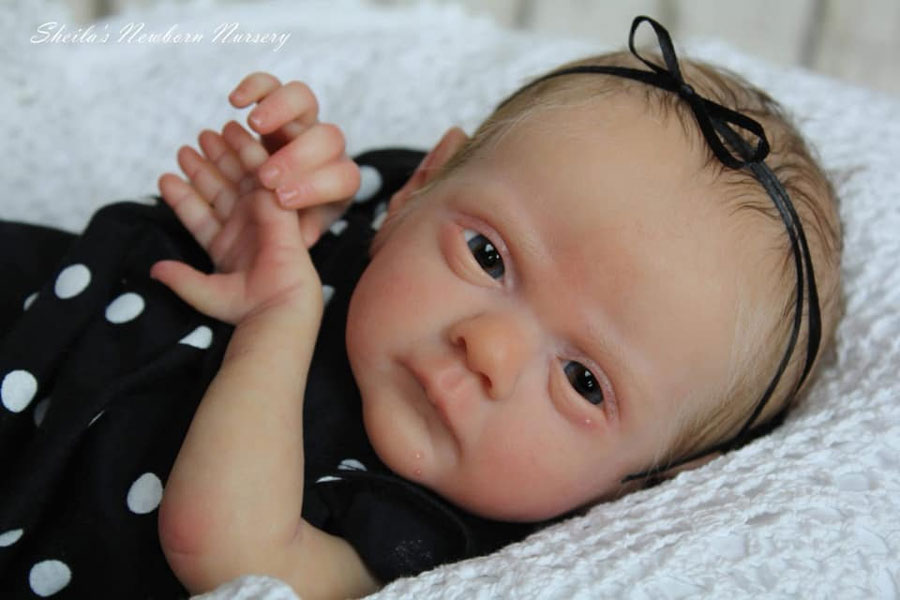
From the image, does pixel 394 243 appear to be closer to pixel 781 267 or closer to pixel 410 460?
pixel 410 460

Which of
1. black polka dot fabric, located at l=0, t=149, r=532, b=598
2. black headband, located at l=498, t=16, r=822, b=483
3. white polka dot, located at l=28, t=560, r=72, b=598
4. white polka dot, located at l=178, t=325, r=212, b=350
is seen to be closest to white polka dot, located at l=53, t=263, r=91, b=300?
black polka dot fabric, located at l=0, t=149, r=532, b=598

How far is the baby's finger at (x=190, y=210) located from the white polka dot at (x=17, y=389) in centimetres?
18

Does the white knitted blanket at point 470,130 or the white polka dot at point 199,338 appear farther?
the white polka dot at point 199,338

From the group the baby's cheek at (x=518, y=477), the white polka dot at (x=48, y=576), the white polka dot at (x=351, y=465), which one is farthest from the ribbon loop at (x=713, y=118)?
the white polka dot at (x=48, y=576)

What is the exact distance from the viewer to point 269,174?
0.84 metres

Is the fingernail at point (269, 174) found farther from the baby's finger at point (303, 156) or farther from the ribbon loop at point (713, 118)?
the ribbon loop at point (713, 118)

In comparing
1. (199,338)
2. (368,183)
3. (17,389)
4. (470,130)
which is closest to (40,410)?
(17,389)

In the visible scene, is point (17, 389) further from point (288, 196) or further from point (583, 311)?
point (583, 311)

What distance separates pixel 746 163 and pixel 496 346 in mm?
252

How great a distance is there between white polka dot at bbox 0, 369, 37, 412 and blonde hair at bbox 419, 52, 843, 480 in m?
0.35

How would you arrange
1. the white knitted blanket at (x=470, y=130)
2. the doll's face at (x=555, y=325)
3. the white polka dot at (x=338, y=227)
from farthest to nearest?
the white polka dot at (x=338, y=227)
the doll's face at (x=555, y=325)
the white knitted blanket at (x=470, y=130)

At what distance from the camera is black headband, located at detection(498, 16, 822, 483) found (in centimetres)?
80

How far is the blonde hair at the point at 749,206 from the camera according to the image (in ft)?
2.60

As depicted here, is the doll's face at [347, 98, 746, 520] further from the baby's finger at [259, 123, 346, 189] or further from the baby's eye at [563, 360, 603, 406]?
the baby's finger at [259, 123, 346, 189]
